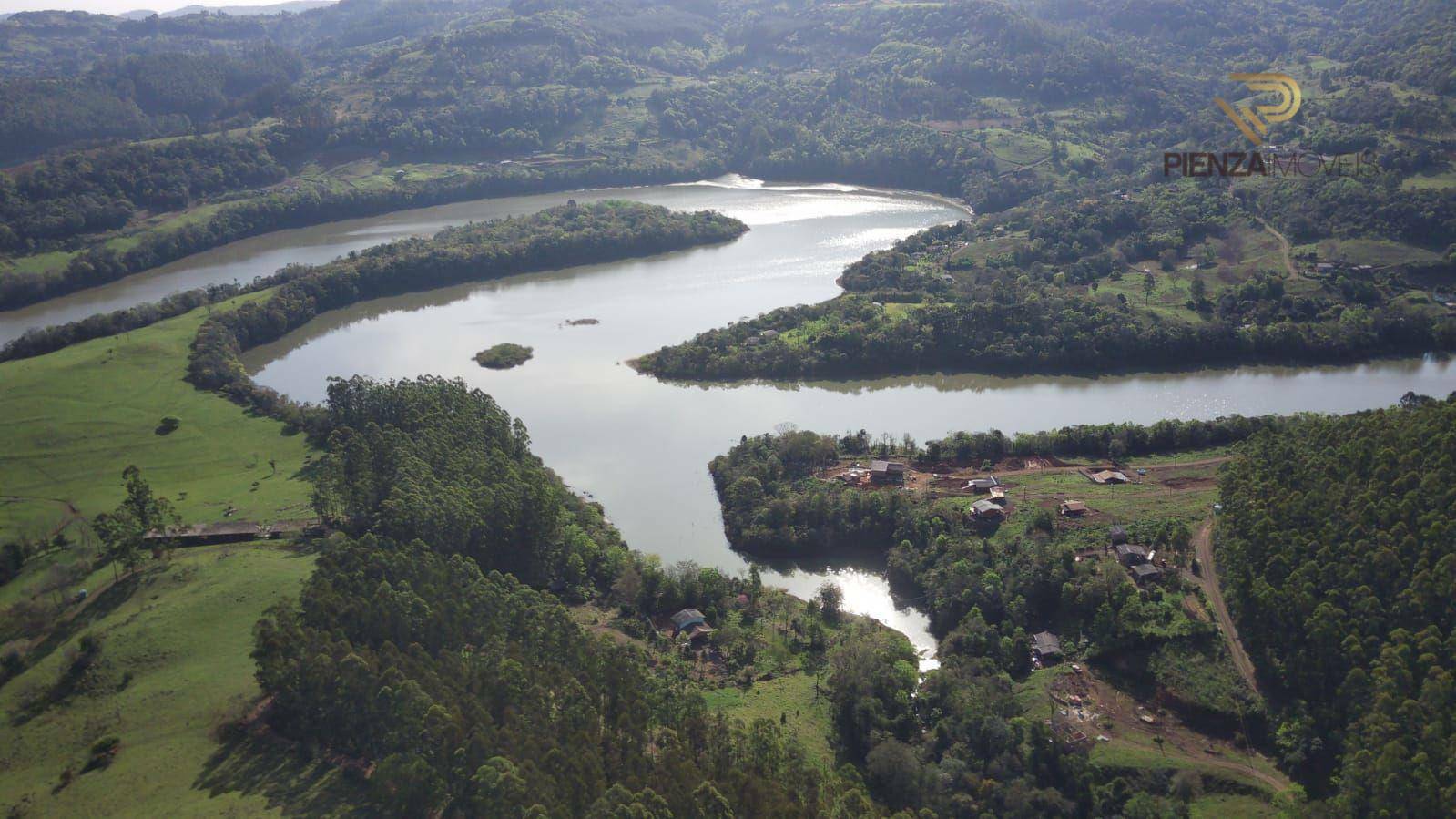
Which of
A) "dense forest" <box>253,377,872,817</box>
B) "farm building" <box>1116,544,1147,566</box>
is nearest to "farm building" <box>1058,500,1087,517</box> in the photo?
"farm building" <box>1116,544,1147,566</box>

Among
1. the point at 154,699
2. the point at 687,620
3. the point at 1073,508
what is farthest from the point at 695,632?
the point at 154,699

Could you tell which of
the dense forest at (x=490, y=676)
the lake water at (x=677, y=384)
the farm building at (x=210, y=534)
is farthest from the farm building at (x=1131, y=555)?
the farm building at (x=210, y=534)

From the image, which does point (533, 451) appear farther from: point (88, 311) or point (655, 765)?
point (88, 311)

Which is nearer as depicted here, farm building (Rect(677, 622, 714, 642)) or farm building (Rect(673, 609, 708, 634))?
farm building (Rect(677, 622, 714, 642))

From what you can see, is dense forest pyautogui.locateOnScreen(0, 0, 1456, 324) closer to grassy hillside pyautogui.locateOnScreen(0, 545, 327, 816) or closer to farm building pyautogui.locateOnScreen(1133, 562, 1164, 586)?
farm building pyautogui.locateOnScreen(1133, 562, 1164, 586)

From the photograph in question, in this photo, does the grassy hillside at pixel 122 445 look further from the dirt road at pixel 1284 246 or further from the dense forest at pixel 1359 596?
the dirt road at pixel 1284 246

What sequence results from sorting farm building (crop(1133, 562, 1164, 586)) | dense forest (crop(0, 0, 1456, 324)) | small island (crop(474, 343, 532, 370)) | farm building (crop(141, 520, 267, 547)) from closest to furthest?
farm building (crop(1133, 562, 1164, 586)) < farm building (crop(141, 520, 267, 547)) < small island (crop(474, 343, 532, 370)) < dense forest (crop(0, 0, 1456, 324))
